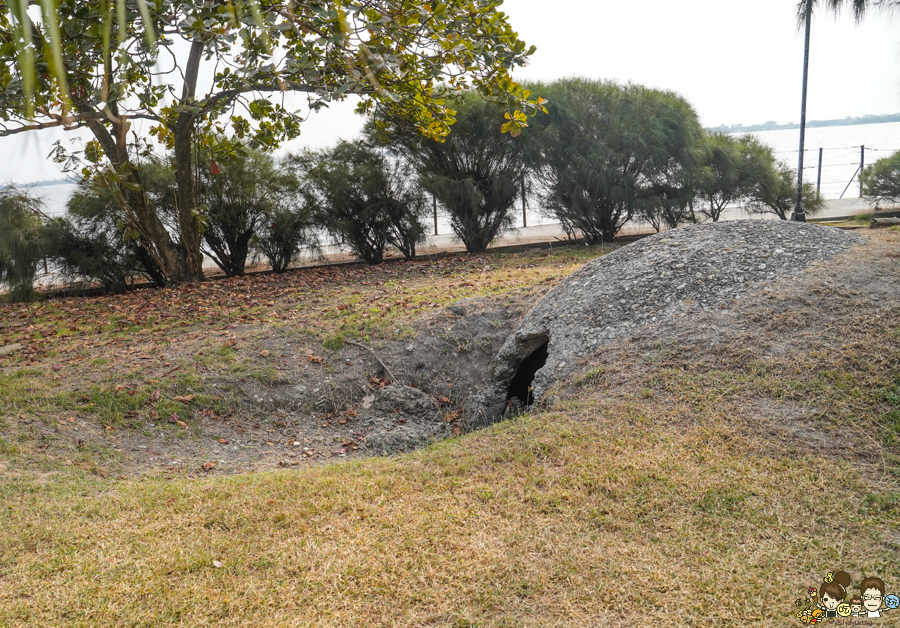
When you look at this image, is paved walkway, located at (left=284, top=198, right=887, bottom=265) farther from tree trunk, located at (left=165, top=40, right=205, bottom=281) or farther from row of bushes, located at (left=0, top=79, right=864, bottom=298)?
tree trunk, located at (left=165, top=40, right=205, bottom=281)

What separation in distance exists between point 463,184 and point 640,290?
6715 mm

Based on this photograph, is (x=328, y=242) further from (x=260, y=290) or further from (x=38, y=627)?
(x=38, y=627)

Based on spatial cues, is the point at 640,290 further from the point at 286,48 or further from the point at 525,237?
the point at 525,237

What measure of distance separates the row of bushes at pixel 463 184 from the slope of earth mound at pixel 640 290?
591 centimetres

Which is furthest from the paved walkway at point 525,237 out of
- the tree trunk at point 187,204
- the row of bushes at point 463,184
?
the tree trunk at point 187,204

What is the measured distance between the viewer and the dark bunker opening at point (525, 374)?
5.94 meters

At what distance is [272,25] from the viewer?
319cm

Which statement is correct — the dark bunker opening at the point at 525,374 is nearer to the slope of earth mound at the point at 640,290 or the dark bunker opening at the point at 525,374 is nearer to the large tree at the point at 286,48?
the slope of earth mound at the point at 640,290

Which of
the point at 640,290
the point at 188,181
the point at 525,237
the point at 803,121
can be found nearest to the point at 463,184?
A: the point at 525,237

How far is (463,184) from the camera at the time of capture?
11.7 metres

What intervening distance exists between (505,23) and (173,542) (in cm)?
403

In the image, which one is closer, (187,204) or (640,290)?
(640,290)

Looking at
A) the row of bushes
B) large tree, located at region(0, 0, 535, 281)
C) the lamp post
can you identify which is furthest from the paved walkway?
large tree, located at region(0, 0, 535, 281)

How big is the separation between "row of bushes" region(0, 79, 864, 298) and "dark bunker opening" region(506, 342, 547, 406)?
20.4ft
